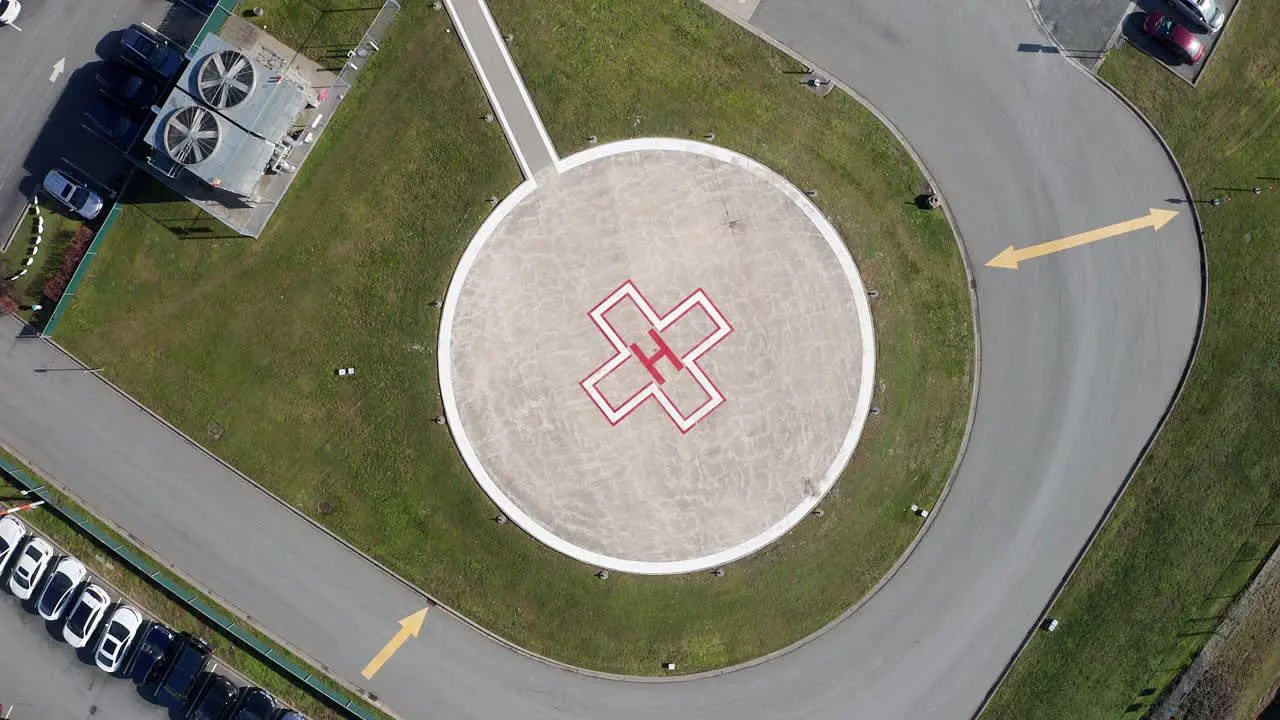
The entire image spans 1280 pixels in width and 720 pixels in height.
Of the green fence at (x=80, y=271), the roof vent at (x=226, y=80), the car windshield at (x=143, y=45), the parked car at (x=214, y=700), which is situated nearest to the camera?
the roof vent at (x=226, y=80)

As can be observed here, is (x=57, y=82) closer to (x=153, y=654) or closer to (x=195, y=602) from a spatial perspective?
(x=195, y=602)

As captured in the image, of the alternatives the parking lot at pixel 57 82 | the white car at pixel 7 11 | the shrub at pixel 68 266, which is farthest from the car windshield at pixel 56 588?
the white car at pixel 7 11

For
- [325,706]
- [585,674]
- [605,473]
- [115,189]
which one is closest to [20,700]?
[325,706]

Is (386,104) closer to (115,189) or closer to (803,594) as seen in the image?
(115,189)

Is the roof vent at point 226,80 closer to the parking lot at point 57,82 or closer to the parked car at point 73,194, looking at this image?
the parking lot at point 57,82

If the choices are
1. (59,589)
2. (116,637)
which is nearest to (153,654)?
(116,637)

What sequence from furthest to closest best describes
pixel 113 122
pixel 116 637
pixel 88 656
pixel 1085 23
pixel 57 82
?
1. pixel 1085 23
2. pixel 57 82
3. pixel 113 122
4. pixel 88 656
5. pixel 116 637
